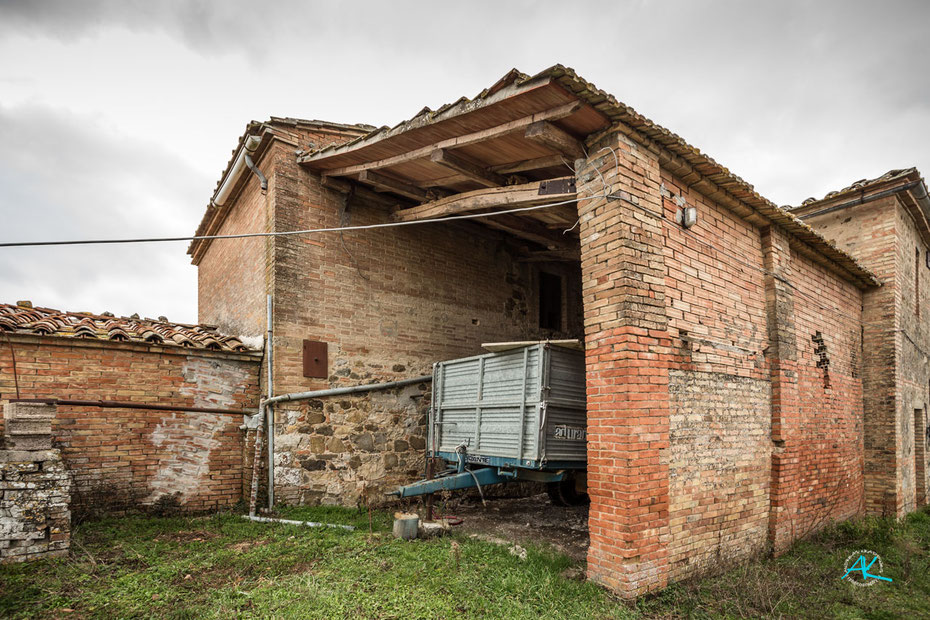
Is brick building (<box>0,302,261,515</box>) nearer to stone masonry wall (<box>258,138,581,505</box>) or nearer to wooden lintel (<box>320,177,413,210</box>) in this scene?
stone masonry wall (<box>258,138,581,505</box>)

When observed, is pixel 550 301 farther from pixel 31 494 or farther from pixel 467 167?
pixel 31 494

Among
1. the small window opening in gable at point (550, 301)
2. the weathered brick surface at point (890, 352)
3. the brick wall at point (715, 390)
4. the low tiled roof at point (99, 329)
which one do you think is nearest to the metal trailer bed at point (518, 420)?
the brick wall at point (715, 390)

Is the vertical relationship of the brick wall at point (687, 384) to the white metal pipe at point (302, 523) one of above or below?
above

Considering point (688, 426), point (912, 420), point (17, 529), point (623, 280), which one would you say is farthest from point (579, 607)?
point (912, 420)

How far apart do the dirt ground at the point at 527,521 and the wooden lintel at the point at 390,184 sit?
4.42 meters

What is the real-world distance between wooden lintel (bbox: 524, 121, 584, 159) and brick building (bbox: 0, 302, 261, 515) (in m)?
4.70

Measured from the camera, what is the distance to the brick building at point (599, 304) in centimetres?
468

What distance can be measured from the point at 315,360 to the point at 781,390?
607 centimetres

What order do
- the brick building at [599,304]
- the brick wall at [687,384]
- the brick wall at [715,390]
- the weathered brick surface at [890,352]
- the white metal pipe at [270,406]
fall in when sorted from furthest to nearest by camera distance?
the weathered brick surface at [890,352], the white metal pipe at [270,406], the brick wall at [715,390], the brick building at [599,304], the brick wall at [687,384]

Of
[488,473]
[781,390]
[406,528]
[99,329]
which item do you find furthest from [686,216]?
[99,329]

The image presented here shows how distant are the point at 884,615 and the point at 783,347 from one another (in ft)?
9.67

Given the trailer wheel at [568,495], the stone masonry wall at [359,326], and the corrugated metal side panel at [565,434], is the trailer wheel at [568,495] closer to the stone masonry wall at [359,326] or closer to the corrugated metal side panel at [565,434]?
the corrugated metal side panel at [565,434]

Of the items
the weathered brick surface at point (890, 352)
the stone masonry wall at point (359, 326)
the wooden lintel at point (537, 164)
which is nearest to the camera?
the wooden lintel at point (537, 164)

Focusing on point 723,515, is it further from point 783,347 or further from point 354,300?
point 354,300
